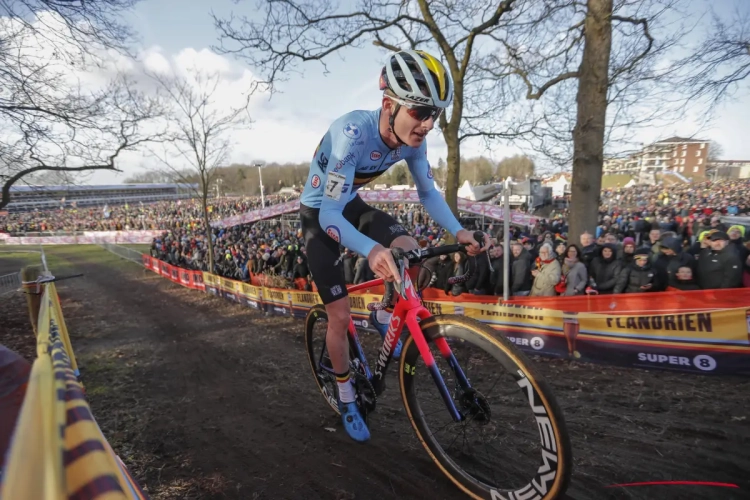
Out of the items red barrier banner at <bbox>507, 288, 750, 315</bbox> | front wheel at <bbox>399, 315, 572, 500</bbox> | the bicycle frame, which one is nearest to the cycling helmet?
the bicycle frame

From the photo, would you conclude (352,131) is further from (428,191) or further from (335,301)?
(335,301)

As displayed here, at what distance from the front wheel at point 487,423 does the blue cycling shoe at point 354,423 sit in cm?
56

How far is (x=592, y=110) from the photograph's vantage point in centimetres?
780

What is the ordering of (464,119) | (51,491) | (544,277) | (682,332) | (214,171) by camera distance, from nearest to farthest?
(51,491) → (682,332) → (544,277) → (464,119) → (214,171)

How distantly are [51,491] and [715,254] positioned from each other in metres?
7.95

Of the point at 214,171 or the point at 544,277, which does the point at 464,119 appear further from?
the point at 214,171

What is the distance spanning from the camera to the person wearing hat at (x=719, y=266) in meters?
5.83

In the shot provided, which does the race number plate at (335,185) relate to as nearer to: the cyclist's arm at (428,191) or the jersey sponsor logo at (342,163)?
the jersey sponsor logo at (342,163)

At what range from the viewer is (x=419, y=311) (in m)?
2.60

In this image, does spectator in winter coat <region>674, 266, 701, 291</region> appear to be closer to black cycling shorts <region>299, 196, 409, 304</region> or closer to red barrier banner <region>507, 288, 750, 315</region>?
red barrier banner <region>507, 288, 750, 315</region>

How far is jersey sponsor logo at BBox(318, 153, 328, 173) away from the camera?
9.69 ft

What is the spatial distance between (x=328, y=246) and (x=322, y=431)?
6.04 ft

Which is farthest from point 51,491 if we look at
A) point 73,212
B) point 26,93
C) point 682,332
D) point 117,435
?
point 73,212

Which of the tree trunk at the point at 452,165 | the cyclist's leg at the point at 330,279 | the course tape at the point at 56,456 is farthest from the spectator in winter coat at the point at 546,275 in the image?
the course tape at the point at 56,456
